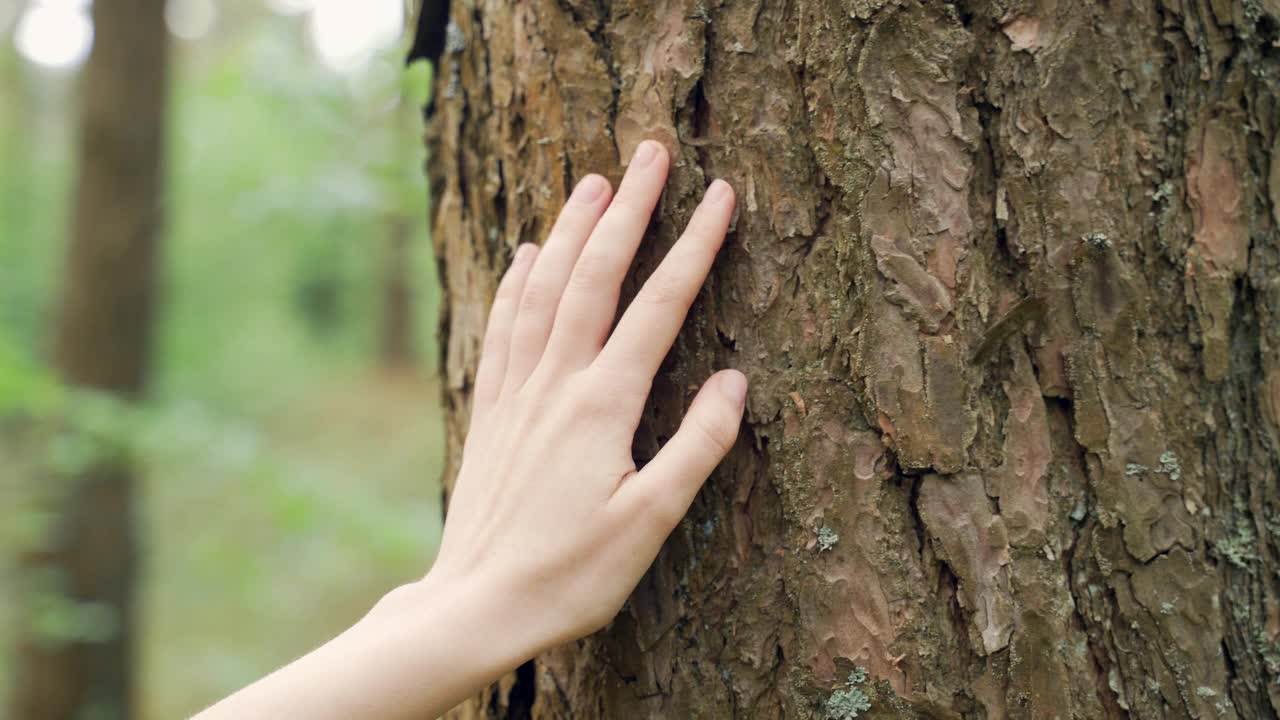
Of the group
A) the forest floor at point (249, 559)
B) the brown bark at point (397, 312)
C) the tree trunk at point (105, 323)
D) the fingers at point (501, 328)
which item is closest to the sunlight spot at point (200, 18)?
the brown bark at point (397, 312)

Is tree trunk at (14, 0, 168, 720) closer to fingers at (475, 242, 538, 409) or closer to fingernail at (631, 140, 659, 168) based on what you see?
fingers at (475, 242, 538, 409)

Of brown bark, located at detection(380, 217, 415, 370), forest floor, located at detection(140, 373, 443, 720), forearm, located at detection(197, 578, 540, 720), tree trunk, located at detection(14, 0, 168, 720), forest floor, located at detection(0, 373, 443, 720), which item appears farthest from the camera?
brown bark, located at detection(380, 217, 415, 370)

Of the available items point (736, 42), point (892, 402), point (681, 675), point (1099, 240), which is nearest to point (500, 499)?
point (681, 675)

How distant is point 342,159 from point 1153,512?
190 inches

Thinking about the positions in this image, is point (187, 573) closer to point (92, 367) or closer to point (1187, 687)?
point (92, 367)

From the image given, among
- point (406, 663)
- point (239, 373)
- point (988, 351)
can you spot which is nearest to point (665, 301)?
point (988, 351)

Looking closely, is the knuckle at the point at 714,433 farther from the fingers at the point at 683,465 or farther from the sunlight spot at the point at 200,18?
the sunlight spot at the point at 200,18

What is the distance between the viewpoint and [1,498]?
4.93 metres

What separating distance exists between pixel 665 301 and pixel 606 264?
0.34 feet

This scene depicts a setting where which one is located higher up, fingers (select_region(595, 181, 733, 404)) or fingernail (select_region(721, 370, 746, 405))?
fingers (select_region(595, 181, 733, 404))

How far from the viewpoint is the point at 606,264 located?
1161mm

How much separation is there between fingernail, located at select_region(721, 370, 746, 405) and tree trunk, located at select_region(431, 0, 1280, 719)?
0.08ft

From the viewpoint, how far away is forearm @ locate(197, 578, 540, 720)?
0.98 metres

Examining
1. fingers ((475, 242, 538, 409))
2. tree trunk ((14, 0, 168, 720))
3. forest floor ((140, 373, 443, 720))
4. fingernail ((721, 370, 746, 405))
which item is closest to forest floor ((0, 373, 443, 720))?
forest floor ((140, 373, 443, 720))
